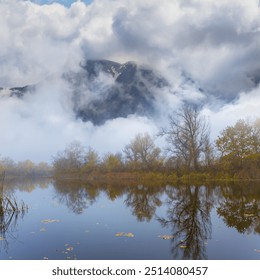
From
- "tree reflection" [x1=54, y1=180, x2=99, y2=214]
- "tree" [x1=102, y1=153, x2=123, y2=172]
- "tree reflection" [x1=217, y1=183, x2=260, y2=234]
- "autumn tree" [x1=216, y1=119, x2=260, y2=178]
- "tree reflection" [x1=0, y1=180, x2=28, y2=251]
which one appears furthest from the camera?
"tree" [x1=102, y1=153, x2=123, y2=172]

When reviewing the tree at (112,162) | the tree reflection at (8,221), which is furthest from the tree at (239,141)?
the tree reflection at (8,221)

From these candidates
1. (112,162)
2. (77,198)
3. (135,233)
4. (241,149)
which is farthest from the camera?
(112,162)

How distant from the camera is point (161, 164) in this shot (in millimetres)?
58750

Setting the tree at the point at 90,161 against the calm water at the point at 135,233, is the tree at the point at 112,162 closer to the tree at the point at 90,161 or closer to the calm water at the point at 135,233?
the tree at the point at 90,161

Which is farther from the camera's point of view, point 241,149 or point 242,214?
point 241,149

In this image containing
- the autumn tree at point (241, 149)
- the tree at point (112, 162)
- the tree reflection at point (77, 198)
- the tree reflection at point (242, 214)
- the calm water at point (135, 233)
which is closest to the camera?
the calm water at point (135, 233)

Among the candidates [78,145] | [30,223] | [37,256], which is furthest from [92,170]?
[37,256]

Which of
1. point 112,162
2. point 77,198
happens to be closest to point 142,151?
point 112,162

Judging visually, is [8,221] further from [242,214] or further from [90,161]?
[90,161]

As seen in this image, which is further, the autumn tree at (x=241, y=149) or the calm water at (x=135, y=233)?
the autumn tree at (x=241, y=149)

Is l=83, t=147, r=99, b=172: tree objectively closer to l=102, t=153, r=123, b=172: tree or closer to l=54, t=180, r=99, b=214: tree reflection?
l=102, t=153, r=123, b=172: tree

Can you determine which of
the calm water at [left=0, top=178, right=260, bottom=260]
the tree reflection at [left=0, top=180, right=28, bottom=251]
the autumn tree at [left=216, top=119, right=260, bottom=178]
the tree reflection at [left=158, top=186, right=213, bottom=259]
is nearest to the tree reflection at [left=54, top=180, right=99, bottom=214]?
the calm water at [left=0, top=178, right=260, bottom=260]

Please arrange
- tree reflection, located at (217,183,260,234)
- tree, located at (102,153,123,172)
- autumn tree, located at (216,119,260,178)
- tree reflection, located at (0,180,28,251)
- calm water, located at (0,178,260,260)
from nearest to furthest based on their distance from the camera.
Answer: calm water, located at (0,178,260,260) < tree reflection, located at (0,180,28,251) < tree reflection, located at (217,183,260,234) < autumn tree, located at (216,119,260,178) < tree, located at (102,153,123,172)
